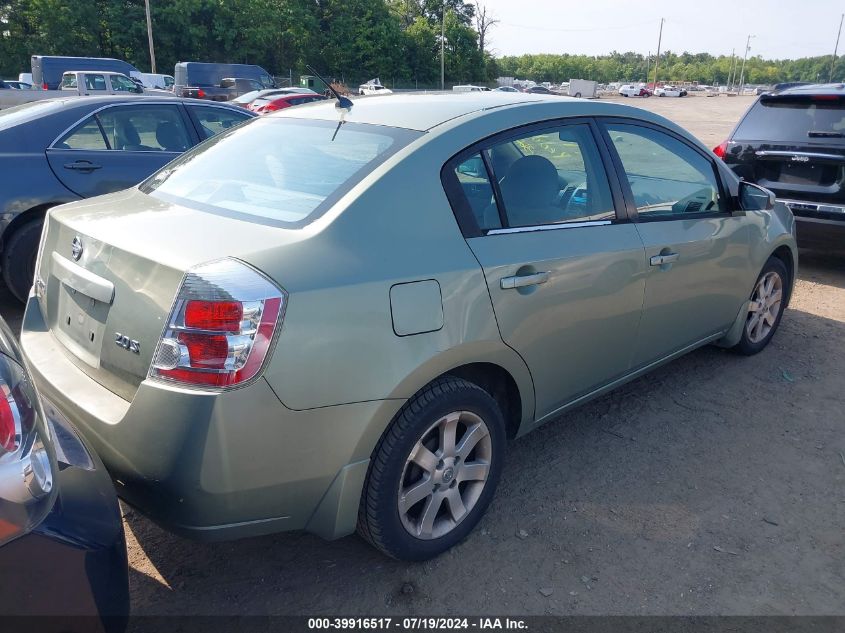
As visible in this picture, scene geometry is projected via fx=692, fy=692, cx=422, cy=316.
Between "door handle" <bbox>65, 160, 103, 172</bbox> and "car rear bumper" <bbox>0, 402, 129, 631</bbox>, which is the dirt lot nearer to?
"car rear bumper" <bbox>0, 402, 129, 631</bbox>

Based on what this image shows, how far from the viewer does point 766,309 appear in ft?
15.4

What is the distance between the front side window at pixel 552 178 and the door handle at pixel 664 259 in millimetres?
326

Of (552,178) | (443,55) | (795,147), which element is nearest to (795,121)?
(795,147)

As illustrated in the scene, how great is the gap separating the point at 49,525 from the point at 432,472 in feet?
4.45

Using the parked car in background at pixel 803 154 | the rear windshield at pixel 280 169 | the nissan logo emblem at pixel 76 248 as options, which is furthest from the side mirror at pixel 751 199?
the nissan logo emblem at pixel 76 248

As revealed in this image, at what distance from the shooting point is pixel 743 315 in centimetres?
441

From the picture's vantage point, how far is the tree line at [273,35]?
1674 inches

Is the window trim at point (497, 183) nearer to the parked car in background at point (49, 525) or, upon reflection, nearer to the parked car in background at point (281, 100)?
the parked car in background at point (49, 525)

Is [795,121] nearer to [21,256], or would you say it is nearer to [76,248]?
[76,248]

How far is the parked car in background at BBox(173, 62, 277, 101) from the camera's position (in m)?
31.7

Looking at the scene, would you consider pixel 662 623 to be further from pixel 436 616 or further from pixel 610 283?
pixel 610 283

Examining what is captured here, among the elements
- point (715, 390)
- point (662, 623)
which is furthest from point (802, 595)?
point (715, 390)

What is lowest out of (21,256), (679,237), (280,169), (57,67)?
(21,256)

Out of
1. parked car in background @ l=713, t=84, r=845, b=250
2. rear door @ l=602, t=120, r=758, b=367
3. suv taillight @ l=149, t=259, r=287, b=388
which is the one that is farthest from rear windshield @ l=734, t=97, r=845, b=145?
suv taillight @ l=149, t=259, r=287, b=388
